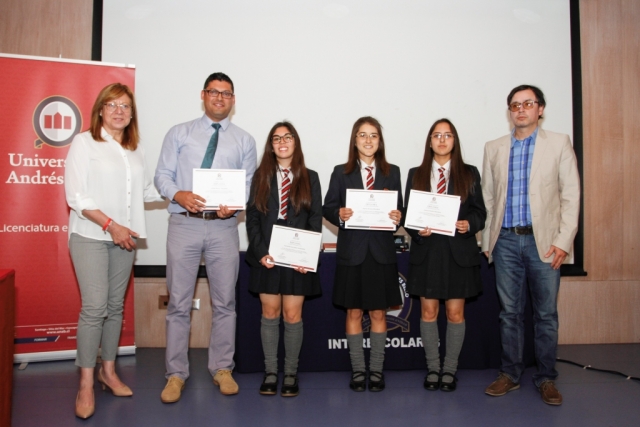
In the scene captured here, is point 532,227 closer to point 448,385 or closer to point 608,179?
point 448,385

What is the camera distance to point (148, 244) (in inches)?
164

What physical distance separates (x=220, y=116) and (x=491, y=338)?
2496 mm

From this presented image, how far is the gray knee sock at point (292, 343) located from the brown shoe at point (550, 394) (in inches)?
60.5

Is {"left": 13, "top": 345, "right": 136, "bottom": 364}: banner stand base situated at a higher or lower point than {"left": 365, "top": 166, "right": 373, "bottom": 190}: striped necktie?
lower

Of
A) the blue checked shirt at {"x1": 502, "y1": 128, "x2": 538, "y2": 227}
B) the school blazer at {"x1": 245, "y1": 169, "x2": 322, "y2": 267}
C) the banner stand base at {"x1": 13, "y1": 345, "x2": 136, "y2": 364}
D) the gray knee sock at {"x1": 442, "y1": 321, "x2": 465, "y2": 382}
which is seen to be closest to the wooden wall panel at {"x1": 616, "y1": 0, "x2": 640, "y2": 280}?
the blue checked shirt at {"x1": 502, "y1": 128, "x2": 538, "y2": 227}

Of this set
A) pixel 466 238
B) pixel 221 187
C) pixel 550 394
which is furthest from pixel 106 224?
pixel 550 394

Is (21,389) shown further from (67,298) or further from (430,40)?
(430,40)

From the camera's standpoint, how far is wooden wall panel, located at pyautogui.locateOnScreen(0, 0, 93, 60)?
409 centimetres

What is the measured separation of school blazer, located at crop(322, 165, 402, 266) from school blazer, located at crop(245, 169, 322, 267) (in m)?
0.11

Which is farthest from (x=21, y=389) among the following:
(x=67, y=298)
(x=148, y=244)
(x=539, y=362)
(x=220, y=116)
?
(x=539, y=362)

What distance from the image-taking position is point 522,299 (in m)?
3.13

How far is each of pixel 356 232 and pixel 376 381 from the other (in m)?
0.97

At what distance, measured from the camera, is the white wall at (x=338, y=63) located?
414cm

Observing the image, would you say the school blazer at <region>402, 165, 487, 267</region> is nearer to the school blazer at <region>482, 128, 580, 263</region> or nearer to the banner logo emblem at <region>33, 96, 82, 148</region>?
the school blazer at <region>482, 128, 580, 263</region>
